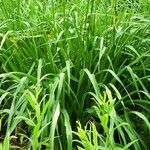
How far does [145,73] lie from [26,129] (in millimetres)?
772

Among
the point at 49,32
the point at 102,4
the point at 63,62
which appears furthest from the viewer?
the point at 102,4

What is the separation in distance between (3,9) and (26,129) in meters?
0.93

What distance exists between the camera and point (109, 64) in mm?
2311

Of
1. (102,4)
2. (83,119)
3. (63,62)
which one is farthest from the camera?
(102,4)

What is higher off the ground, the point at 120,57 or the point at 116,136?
the point at 120,57

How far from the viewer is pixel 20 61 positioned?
2295 millimetres

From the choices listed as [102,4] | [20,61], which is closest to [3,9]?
[20,61]

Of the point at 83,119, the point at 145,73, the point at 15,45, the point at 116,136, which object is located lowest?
the point at 116,136

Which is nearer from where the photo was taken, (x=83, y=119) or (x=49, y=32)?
(x=83, y=119)

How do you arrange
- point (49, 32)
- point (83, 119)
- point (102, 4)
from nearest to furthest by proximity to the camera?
point (83, 119), point (49, 32), point (102, 4)

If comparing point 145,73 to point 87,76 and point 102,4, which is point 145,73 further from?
point 102,4

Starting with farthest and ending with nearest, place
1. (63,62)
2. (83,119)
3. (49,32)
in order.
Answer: (49,32) < (63,62) < (83,119)

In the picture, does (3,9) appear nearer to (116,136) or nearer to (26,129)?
(26,129)

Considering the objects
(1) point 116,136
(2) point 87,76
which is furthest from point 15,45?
(1) point 116,136
